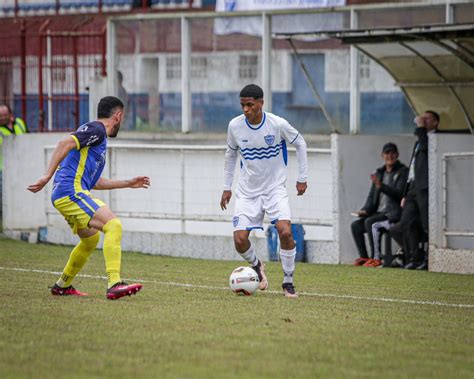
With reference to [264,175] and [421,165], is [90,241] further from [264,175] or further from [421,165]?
[421,165]

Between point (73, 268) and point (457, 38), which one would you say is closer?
point (73, 268)

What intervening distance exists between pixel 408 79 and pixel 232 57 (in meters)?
3.82

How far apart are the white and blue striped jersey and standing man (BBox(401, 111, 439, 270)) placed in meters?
4.55

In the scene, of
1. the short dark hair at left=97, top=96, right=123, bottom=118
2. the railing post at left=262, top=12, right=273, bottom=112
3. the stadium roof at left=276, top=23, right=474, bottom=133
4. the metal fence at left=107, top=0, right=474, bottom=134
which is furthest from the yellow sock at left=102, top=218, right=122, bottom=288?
the railing post at left=262, top=12, right=273, bottom=112

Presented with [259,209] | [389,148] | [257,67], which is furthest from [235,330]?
[257,67]

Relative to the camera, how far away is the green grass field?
26.3ft

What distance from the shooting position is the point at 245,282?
12359mm

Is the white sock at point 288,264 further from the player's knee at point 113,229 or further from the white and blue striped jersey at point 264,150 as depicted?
the player's knee at point 113,229

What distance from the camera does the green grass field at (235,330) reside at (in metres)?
8.03

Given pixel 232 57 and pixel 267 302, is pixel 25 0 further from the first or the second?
pixel 267 302

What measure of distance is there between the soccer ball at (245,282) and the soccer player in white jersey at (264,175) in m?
0.32

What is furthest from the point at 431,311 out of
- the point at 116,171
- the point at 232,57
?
the point at 232,57

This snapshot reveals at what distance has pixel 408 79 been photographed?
1955 centimetres

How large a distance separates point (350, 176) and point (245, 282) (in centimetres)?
620
